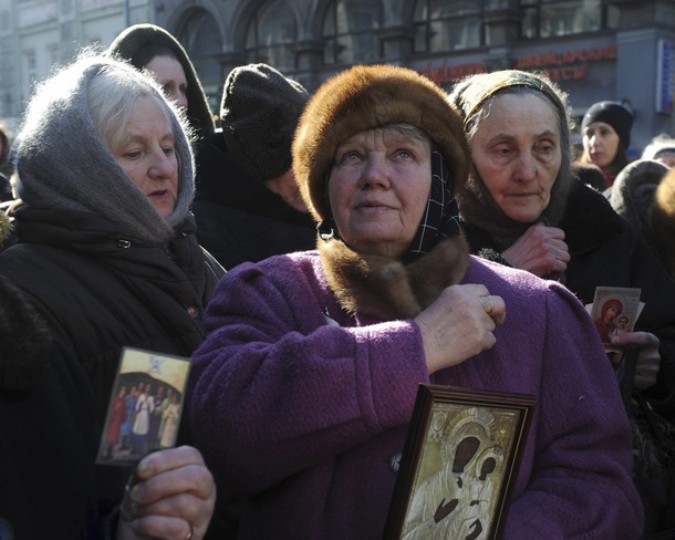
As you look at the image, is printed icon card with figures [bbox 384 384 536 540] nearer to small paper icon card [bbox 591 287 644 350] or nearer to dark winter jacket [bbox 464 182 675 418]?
small paper icon card [bbox 591 287 644 350]

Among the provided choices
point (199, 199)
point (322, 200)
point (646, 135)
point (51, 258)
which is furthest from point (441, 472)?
point (646, 135)

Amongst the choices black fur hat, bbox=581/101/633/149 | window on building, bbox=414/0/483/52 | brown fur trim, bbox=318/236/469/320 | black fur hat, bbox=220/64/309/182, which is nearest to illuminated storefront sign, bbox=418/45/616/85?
window on building, bbox=414/0/483/52

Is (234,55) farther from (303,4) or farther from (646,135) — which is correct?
(646,135)

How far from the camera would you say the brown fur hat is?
2.33 metres

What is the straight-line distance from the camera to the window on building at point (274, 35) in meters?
26.0

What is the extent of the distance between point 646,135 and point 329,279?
18.0 meters

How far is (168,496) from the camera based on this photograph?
1602mm

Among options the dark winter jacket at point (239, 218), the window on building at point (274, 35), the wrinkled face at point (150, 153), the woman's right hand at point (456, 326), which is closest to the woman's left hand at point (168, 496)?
the woman's right hand at point (456, 326)

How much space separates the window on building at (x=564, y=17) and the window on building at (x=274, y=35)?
6695 mm

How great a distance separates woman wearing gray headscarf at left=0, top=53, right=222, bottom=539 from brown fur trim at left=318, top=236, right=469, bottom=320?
A: 504 millimetres

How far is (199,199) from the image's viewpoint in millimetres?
3816

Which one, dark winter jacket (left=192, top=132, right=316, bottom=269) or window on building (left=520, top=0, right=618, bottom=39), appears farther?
window on building (left=520, top=0, right=618, bottom=39)

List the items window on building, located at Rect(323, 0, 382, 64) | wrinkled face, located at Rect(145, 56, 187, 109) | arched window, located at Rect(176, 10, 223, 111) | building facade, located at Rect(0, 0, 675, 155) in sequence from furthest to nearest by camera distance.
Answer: arched window, located at Rect(176, 10, 223, 111)
window on building, located at Rect(323, 0, 382, 64)
building facade, located at Rect(0, 0, 675, 155)
wrinkled face, located at Rect(145, 56, 187, 109)

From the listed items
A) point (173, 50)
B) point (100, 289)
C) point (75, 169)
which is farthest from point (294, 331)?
point (173, 50)
